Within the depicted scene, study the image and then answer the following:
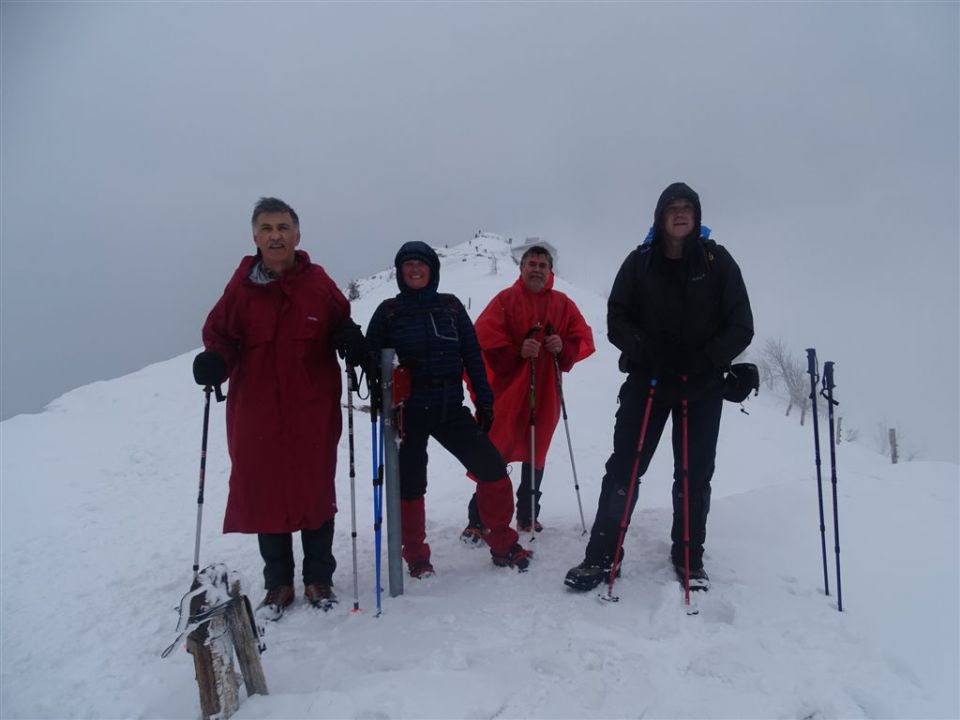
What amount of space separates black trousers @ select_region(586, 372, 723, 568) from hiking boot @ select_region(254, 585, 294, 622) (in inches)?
88.9

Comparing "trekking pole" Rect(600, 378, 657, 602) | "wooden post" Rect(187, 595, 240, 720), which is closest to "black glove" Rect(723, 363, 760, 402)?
"trekking pole" Rect(600, 378, 657, 602)

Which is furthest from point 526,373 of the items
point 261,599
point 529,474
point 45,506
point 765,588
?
point 45,506

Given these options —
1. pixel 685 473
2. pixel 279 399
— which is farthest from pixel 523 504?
pixel 279 399

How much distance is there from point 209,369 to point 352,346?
0.94m

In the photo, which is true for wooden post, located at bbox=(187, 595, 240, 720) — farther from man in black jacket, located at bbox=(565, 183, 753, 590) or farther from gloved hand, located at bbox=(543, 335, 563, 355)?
gloved hand, located at bbox=(543, 335, 563, 355)

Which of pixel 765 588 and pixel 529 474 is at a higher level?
pixel 529 474

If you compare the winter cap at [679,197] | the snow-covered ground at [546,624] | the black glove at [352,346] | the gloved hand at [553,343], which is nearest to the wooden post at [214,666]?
the snow-covered ground at [546,624]

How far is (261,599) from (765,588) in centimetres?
380

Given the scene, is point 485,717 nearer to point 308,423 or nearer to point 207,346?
point 308,423

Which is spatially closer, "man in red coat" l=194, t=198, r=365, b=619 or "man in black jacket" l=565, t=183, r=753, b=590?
"man in red coat" l=194, t=198, r=365, b=619

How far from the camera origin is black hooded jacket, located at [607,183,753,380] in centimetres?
366

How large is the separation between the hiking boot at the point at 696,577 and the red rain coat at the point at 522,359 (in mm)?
1519

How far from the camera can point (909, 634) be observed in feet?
10.5

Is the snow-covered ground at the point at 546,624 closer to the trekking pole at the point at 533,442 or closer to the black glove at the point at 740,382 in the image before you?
the trekking pole at the point at 533,442
